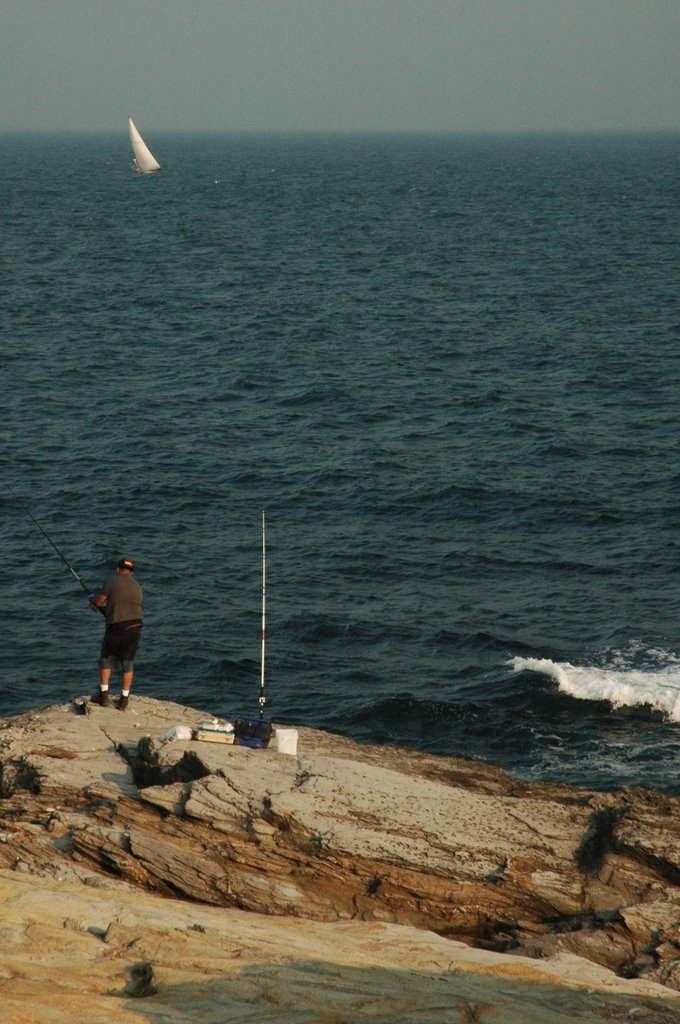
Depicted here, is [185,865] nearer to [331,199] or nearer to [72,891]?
[72,891]

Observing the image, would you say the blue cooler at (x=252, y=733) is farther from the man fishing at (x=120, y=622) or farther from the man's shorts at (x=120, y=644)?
the man's shorts at (x=120, y=644)

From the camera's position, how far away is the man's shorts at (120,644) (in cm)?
1536

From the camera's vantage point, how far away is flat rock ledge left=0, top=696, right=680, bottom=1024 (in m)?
9.88

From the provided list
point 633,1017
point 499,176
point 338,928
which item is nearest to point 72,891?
point 338,928

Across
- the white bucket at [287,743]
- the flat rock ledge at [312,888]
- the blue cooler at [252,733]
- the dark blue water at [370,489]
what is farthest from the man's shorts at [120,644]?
the dark blue water at [370,489]

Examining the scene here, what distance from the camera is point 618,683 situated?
22.5 metres

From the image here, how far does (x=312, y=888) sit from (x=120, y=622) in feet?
14.5

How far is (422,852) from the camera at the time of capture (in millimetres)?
12422

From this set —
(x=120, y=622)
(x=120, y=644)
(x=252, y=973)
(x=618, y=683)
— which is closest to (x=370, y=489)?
(x=618, y=683)

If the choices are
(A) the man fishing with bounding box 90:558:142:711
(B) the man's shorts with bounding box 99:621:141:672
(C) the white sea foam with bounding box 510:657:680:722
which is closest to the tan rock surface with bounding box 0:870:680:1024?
(A) the man fishing with bounding box 90:558:142:711

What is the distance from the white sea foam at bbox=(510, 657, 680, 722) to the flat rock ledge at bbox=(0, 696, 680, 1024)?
752cm

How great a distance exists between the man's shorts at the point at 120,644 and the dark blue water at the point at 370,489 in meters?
6.81

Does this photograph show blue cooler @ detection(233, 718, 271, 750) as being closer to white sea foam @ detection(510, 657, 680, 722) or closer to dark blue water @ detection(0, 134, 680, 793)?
dark blue water @ detection(0, 134, 680, 793)

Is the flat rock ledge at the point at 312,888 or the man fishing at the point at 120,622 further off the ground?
the man fishing at the point at 120,622
